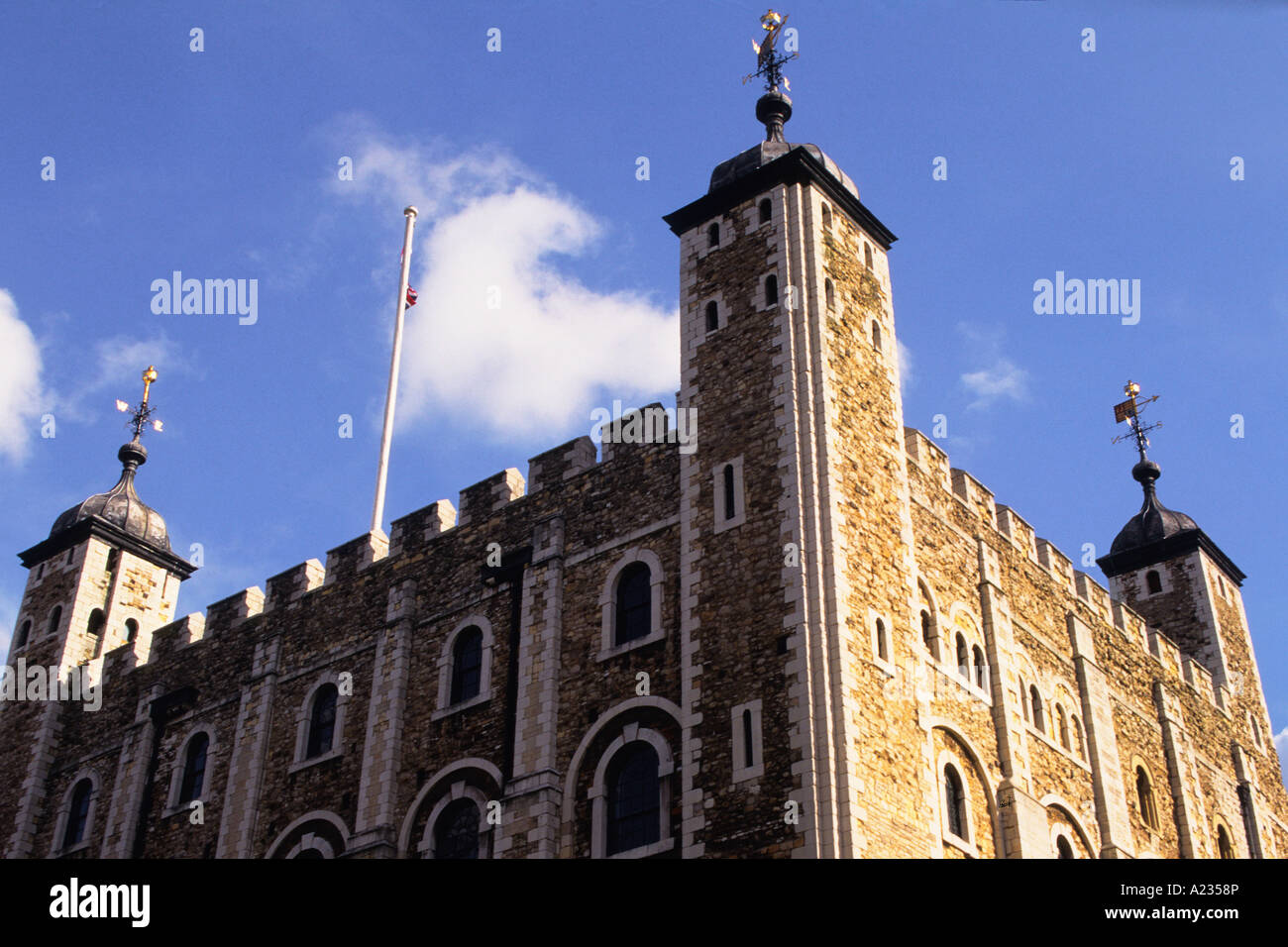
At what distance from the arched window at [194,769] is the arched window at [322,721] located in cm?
295

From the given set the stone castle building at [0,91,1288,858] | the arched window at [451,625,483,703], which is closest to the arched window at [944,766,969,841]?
the stone castle building at [0,91,1288,858]

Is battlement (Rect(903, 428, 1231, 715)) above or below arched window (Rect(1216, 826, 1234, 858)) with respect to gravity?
above

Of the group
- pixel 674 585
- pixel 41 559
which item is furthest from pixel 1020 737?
pixel 41 559

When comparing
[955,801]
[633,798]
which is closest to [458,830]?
[633,798]

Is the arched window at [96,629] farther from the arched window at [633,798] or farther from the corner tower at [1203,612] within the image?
the corner tower at [1203,612]

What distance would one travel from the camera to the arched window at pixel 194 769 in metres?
Result: 31.6

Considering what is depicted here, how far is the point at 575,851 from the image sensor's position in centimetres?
2436

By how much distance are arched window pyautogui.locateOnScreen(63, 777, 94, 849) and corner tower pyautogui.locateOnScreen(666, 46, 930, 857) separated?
16.0m

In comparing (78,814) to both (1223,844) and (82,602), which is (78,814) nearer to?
(82,602)

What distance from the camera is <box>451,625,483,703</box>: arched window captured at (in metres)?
27.9

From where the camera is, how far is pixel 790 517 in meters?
24.3

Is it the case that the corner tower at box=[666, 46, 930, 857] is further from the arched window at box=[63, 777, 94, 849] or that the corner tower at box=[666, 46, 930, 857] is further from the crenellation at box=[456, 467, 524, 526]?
the arched window at box=[63, 777, 94, 849]

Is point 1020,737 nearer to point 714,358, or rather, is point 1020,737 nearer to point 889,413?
point 889,413
